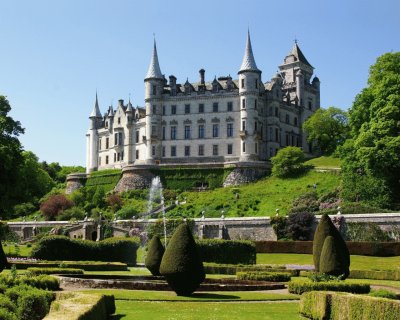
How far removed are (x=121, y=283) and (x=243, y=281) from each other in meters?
5.55

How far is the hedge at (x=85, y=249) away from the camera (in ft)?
130

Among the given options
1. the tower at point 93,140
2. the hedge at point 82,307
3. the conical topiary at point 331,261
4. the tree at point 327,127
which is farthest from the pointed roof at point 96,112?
the hedge at point 82,307

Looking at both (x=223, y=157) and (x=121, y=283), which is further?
(x=223, y=157)

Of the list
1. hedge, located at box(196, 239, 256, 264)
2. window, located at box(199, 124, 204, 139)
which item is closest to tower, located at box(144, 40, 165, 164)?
window, located at box(199, 124, 204, 139)

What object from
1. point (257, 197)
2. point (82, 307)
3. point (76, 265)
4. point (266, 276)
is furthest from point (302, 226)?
point (82, 307)

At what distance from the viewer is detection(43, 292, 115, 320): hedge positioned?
1235 cm

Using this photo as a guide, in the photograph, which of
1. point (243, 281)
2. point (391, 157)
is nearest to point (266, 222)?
point (391, 157)

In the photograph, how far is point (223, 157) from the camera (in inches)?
3273

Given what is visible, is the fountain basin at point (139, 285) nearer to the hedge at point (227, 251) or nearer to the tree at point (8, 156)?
the hedge at point (227, 251)

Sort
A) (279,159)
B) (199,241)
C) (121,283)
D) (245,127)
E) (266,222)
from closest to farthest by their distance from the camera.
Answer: (121,283), (199,241), (266,222), (279,159), (245,127)

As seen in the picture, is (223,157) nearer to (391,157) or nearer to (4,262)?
(391,157)

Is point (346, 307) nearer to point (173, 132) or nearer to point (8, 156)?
point (8, 156)

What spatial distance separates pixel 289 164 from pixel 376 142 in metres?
25.6

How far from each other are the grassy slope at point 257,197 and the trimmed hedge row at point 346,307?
140 ft
